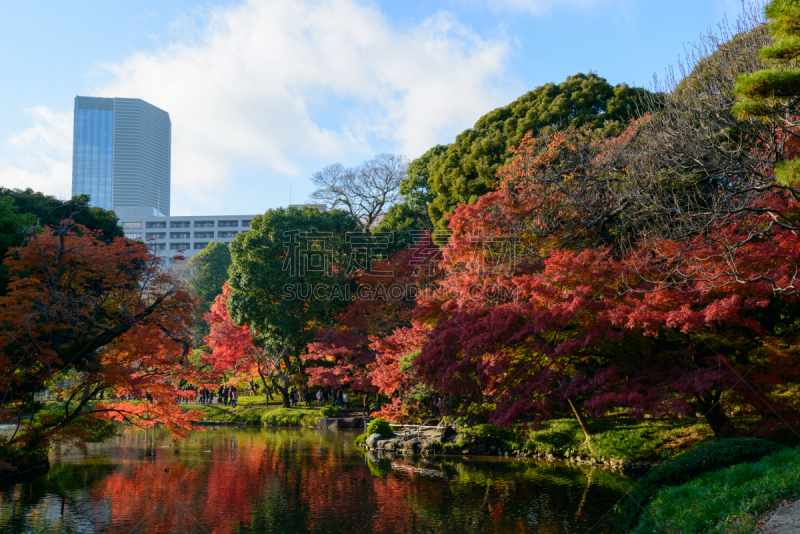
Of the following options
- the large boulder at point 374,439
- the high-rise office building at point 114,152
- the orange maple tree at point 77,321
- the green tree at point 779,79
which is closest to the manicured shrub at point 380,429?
the large boulder at point 374,439

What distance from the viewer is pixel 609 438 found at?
14352 mm

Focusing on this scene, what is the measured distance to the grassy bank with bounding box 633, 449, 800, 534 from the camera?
599 centimetres

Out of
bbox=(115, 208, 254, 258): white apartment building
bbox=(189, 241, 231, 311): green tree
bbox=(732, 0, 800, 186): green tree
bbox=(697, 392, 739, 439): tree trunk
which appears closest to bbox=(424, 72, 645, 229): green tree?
bbox=(697, 392, 739, 439): tree trunk

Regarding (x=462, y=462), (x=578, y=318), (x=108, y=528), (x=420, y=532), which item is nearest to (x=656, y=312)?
(x=578, y=318)

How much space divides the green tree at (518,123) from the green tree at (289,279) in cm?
679

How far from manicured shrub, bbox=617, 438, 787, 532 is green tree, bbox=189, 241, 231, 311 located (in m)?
47.2

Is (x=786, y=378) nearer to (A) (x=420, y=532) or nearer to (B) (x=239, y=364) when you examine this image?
(A) (x=420, y=532)

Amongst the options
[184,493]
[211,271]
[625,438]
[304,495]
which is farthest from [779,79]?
[211,271]

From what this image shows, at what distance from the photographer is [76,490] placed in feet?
39.7

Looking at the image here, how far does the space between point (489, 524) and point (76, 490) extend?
8.91 m

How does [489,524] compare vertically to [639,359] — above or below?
below

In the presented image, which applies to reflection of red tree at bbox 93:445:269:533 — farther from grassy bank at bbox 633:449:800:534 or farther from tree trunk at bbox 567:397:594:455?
tree trunk at bbox 567:397:594:455

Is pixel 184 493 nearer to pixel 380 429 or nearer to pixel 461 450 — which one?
pixel 461 450

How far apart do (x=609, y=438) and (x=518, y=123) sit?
1185 cm
